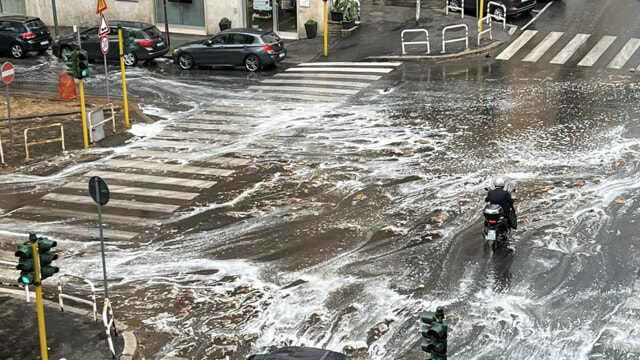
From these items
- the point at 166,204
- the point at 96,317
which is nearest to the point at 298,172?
the point at 166,204

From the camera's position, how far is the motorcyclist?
1620 centimetres

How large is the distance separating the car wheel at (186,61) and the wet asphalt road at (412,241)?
6.69m

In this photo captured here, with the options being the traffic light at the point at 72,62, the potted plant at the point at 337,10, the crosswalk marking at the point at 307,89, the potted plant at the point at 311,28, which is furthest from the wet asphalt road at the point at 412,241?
the potted plant at the point at 311,28

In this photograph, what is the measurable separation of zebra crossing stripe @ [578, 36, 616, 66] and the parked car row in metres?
10.6

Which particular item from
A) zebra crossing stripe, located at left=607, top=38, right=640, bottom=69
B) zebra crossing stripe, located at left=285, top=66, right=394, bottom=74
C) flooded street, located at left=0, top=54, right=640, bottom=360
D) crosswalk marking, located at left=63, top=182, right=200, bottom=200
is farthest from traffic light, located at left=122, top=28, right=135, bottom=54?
zebra crossing stripe, located at left=607, top=38, right=640, bottom=69

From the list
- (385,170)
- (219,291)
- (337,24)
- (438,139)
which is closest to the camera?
(219,291)

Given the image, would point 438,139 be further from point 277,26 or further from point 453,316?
point 277,26

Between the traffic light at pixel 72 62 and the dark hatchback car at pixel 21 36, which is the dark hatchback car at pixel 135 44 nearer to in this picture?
the dark hatchback car at pixel 21 36

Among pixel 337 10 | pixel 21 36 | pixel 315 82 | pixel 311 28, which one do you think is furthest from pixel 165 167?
pixel 21 36

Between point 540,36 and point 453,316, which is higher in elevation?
point 540,36

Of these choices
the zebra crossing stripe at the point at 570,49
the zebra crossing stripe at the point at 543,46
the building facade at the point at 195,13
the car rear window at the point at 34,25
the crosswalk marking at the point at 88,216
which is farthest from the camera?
the building facade at the point at 195,13

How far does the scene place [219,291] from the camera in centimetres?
1497

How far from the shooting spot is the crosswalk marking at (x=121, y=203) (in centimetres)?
1889

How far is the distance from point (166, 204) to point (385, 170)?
5220 millimetres
